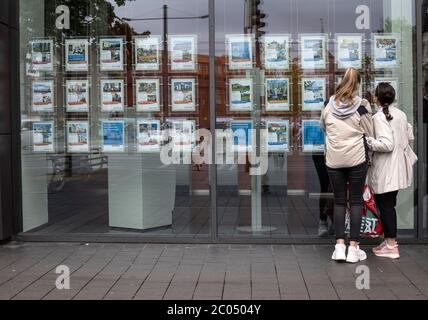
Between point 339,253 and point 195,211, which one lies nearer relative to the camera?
point 339,253

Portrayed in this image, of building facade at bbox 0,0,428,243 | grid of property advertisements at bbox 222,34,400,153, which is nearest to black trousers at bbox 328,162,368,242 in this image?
building facade at bbox 0,0,428,243

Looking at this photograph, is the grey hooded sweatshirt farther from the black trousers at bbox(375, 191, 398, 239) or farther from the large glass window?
the large glass window

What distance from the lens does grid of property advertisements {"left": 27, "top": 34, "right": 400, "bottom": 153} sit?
6.95 m

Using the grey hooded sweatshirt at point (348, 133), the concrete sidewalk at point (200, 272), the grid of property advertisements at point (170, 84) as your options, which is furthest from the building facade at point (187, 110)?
the grey hooded sweatshirt at point (348, 133)

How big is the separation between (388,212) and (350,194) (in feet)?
1.55

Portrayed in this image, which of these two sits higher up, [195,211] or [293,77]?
[293,77]

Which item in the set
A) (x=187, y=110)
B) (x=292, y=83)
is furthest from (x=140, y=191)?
(x=292, y=83)

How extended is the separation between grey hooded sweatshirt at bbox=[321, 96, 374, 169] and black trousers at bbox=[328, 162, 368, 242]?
0.31 ft

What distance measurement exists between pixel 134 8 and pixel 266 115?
1918mm

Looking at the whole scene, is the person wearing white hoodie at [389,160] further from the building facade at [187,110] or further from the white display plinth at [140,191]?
the white display plinth at [140,191]

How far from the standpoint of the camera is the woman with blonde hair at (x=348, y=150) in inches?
231

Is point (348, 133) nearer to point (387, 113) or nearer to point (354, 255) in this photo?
→ point (387, 113)

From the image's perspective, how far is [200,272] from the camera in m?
5.69

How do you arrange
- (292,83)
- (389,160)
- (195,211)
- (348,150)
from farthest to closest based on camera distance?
(195,211) < (292,83) < (389,160) < (348,150)
